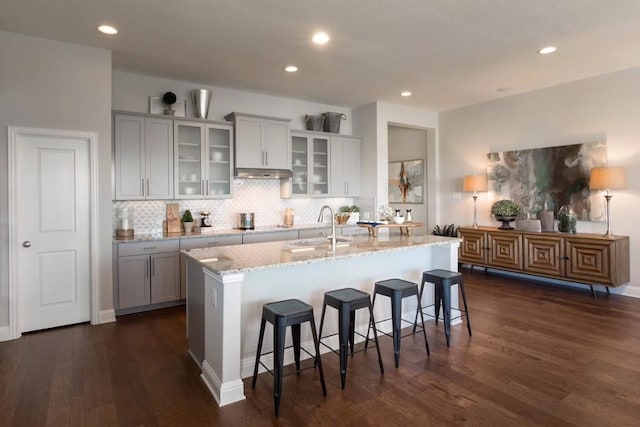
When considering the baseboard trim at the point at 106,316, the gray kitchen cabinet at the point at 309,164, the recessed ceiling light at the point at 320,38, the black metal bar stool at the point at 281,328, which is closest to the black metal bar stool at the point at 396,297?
the black metal bar stool at the point at 281,328

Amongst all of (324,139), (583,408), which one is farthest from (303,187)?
(583,408)

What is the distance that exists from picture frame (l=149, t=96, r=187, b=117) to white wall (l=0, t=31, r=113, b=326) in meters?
0.85

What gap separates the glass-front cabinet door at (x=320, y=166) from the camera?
611 cm

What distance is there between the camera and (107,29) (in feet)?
11.6

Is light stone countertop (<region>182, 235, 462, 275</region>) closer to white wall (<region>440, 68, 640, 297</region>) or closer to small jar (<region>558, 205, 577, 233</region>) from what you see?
small jar (<region>558, 205, 577, 233</region>)

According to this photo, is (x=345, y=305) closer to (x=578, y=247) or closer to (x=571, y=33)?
(x=571, y=33)

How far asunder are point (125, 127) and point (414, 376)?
4.05 metres

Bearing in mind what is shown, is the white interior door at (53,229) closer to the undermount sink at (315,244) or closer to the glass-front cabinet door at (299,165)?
the undermount sink at (315,244)

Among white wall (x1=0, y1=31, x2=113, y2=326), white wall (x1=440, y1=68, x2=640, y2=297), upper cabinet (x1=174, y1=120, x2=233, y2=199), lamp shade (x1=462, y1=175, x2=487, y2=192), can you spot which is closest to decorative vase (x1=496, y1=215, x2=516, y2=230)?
white wall (x1=440, y1=68, x2=640, y2=297)

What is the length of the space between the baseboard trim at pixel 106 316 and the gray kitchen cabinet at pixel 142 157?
1.29 meters

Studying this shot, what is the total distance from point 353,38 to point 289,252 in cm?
223

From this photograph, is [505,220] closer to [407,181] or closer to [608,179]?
[608,179]

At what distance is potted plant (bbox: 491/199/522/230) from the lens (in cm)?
581

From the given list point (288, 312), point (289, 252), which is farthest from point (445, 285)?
point (288, 312)
